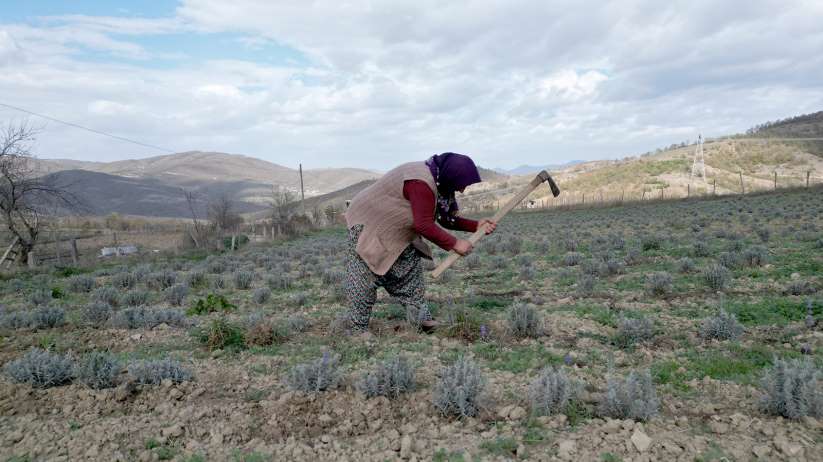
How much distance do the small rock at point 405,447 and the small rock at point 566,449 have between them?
0.81 meters

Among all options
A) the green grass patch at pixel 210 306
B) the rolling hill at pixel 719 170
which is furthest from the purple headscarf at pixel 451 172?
the rolling hill at pixel 719 170

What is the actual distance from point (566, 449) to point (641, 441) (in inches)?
15.5

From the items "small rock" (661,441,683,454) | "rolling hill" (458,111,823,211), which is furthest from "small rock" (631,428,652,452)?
"rolling hill" (458,111,823,211)

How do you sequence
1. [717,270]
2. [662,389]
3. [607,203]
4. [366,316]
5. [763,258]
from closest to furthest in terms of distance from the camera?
[662,389]
[366,316]
[717,270]
[763,258]
[607,203]

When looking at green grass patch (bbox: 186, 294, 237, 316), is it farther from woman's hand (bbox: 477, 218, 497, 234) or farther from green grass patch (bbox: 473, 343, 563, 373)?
woman's hand (bbox: 477, 218, 497, 234)

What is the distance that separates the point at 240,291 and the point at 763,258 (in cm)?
897

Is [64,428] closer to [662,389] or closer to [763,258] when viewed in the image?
[662,389]

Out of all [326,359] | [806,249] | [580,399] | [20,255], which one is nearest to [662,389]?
[580,399]

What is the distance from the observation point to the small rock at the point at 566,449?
275 cm

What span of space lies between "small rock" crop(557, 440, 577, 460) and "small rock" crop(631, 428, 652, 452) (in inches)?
12.1

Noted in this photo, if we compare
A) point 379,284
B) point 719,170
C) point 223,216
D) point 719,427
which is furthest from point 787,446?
point 719,170

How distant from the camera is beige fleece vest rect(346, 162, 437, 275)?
4.75m

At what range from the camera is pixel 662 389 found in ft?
11.9

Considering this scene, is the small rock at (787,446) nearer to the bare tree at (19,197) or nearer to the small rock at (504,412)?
the small rock at (504,412)
